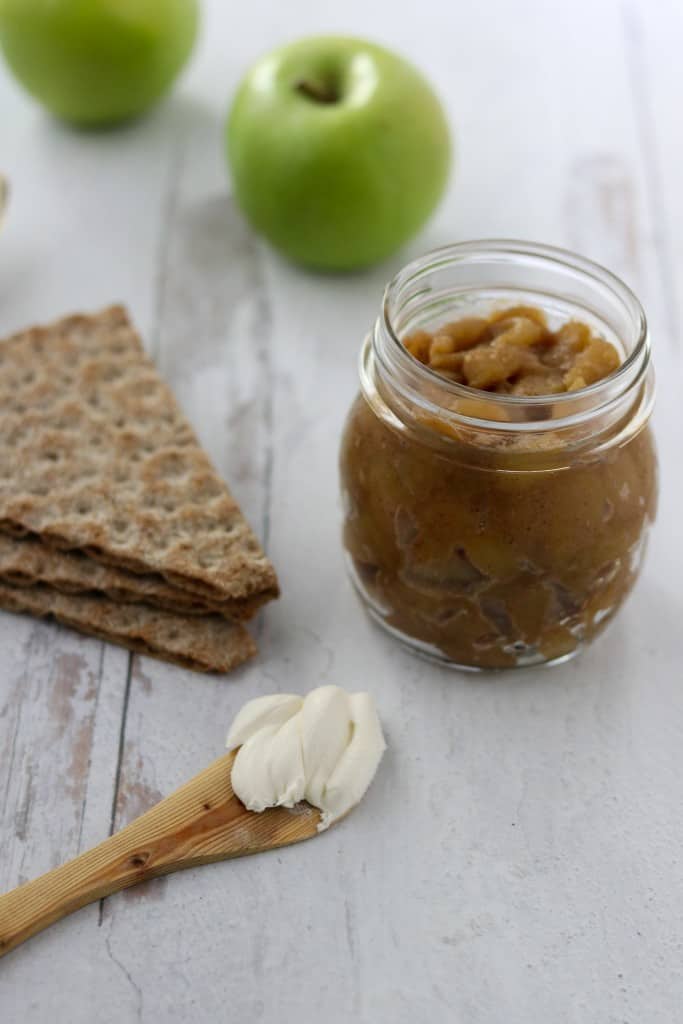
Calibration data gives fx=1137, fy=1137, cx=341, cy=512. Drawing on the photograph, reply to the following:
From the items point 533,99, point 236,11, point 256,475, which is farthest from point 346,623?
point 236,11

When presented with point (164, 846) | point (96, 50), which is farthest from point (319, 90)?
point (164, 846)

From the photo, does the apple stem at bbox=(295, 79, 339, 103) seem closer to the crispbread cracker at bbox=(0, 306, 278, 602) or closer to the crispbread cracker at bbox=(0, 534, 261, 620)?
the crispbread cracker at bbox=(0, 306, 278, 602)

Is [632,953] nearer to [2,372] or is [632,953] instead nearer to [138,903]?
[138,903]

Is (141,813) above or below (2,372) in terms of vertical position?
Result: below

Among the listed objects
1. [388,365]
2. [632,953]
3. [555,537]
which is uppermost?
[388,365]

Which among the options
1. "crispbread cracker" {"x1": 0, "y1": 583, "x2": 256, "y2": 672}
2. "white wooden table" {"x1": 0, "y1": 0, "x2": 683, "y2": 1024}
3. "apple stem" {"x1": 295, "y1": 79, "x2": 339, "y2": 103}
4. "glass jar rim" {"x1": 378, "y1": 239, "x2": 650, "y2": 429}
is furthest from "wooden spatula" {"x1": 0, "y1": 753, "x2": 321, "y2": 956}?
"apple stem" {"x1": 295, "y1": 79, "x2": 339, "y2": 103}

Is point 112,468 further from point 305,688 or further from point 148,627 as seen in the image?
point 305,688
